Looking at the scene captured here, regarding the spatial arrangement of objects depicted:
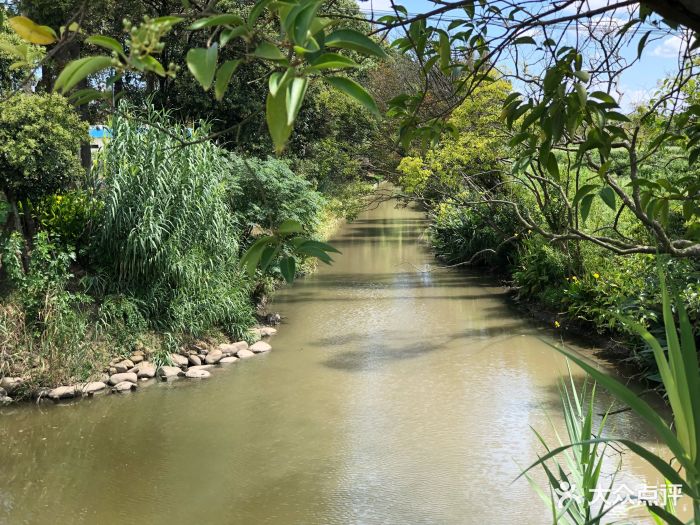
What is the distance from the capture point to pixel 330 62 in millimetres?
798

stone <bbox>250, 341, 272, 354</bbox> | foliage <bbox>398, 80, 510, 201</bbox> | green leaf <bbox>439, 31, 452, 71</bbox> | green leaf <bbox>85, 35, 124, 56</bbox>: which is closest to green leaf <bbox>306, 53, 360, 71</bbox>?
green leaf <bbox>85, 35, 124, 56</bbox>

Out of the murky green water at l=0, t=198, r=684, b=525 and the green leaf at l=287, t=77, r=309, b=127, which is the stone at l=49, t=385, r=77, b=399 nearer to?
the murky green water at l=0, t=198, r=684, b=525

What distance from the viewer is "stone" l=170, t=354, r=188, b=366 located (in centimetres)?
656

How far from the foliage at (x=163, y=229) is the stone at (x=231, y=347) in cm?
27

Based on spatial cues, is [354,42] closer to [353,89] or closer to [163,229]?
[353,89]

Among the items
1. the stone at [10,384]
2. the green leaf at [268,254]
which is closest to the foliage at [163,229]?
the stone at [10,384]

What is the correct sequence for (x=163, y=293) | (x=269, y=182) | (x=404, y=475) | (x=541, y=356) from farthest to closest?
(x=269, y=182), (x=541, y=356), (x=163, y=293), (x=404, y=475)

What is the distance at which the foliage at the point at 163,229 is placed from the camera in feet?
21.4

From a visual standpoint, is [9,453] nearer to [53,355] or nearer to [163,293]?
[53,355]

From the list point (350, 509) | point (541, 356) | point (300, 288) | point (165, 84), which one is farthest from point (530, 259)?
point (165, 84)

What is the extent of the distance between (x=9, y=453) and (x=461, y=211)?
8.92 metres

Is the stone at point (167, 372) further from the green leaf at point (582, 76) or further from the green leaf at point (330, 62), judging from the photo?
the green leaf at point (330, 62)

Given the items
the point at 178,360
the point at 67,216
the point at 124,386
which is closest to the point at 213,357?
the point at 178,360

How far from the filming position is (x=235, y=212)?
834 centimetres
